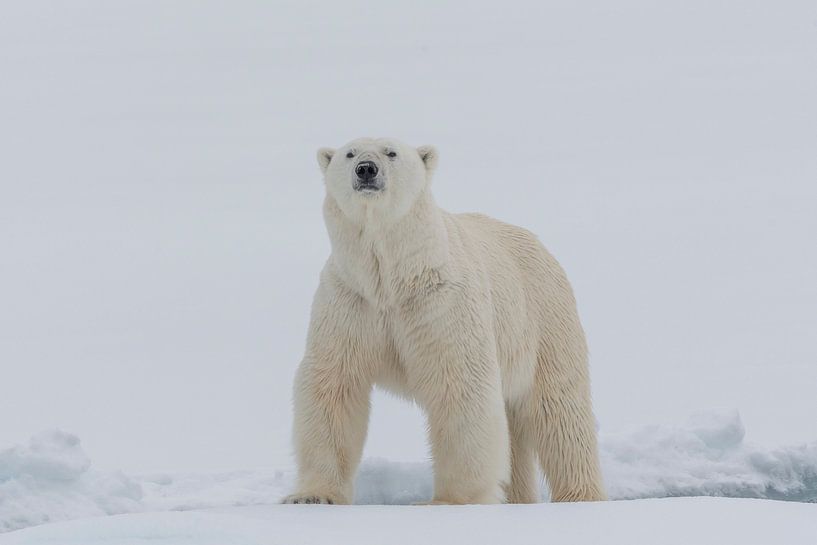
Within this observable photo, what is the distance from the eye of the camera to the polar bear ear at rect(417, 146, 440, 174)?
16.8 feet

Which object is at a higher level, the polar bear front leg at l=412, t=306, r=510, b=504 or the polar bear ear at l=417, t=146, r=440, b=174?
the polar bear ear at l=417, t=146, r=440, b=174

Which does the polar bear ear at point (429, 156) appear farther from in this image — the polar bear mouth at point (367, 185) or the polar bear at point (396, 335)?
the polar bear mouth at point (367, 185)

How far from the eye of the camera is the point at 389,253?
487 centimetres

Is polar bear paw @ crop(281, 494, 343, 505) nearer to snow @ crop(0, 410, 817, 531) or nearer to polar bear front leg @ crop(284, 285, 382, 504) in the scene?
polar bear front leg @ crop(284, 285, 382, 504)

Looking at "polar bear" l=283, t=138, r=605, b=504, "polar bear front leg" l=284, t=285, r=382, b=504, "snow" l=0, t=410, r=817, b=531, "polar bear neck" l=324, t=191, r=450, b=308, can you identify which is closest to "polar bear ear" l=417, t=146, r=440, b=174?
"polar bear" l=283, t=138, r=605, b=504

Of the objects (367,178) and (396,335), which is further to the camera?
(396,335)

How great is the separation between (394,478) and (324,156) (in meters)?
3.81

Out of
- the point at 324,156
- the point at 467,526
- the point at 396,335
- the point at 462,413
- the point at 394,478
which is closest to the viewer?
the point at 467,526

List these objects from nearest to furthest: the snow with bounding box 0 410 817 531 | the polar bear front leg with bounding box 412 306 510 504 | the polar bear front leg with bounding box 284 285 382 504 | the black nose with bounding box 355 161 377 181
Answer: the black nose with bounding box 355 161 377 181 < the polar bear front leg with bounding box 412 306 510 504 < the polar bear front leg with bounding box 284 285 382 504 < the snow with bounding box 0 410 817 531

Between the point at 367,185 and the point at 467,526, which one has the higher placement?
the point at 367,185

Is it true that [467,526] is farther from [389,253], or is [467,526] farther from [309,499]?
[389,253]

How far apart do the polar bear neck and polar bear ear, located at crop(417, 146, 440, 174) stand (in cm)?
22

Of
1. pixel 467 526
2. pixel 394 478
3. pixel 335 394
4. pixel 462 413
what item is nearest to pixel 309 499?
pixel 335 394

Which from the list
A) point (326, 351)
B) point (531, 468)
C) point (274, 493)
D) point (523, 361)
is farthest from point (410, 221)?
point (274, 493)
